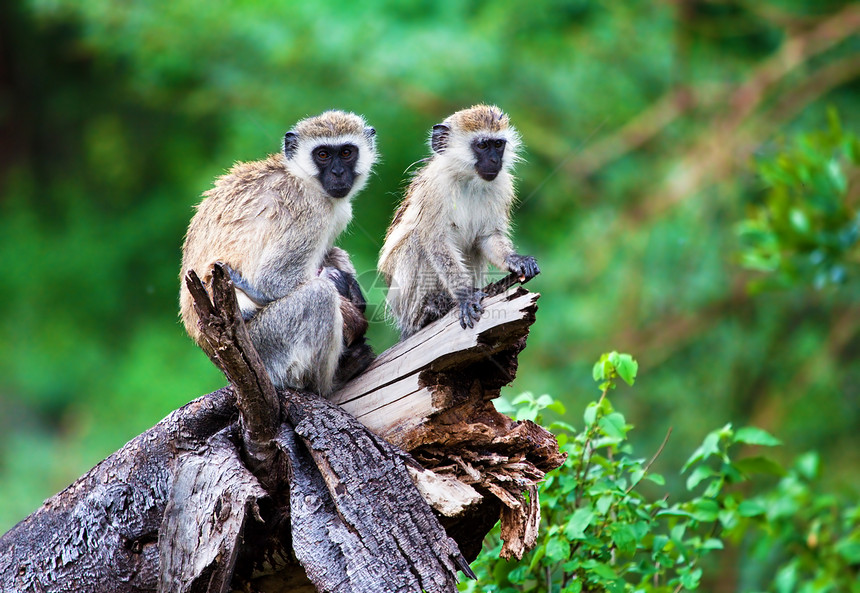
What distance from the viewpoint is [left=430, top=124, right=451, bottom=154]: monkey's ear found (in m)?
4.73

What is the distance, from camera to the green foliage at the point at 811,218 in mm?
4777

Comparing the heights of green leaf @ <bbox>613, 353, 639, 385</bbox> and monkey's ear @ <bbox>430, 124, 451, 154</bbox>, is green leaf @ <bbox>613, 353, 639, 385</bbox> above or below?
below

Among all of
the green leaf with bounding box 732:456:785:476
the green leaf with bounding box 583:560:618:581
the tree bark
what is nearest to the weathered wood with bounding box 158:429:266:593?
the tree bark

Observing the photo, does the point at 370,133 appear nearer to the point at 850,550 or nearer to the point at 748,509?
the point at 748,509

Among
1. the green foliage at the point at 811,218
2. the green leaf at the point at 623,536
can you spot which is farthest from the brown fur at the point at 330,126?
Result: the green leaf at the point at 623,536

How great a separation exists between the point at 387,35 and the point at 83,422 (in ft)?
18.5

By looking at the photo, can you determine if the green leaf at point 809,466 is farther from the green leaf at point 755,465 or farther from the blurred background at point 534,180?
the blurred background at point 534,180

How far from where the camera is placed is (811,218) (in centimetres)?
480

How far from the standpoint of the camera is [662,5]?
8219 mm

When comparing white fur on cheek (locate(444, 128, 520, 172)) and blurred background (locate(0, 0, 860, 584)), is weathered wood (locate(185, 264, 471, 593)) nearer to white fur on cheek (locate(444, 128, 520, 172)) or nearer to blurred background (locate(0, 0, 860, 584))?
white fur on cheek (locate(444, 128, 520, 172))

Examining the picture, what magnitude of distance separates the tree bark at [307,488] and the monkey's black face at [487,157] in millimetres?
1199

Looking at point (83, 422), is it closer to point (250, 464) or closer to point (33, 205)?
point (33, 205)

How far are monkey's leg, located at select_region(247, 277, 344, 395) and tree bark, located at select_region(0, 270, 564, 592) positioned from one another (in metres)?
0.27

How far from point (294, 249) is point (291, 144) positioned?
591mm
